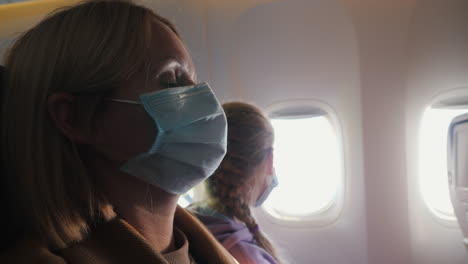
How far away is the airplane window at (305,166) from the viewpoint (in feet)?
10.6

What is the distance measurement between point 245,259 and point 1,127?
1245 mm

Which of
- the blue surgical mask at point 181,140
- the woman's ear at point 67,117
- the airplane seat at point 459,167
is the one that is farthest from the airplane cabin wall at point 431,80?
the woman's ear at point 67,117

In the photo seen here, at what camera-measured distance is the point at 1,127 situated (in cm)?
107

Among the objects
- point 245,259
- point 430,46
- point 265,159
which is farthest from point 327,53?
point 245,259

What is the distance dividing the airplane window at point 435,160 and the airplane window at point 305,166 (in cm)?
64

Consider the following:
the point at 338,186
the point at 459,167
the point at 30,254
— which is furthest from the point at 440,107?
the point at 30,254

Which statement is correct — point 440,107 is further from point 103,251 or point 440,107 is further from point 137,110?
point 103,251

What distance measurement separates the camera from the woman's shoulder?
0.87m

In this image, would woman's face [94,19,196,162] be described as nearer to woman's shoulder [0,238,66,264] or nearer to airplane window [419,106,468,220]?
woman's shoulder [0,238,66,264]

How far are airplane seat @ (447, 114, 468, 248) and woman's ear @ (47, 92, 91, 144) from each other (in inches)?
79.2

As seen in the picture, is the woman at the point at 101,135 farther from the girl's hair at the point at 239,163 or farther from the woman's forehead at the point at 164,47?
the girl's hair at the point at 239,163

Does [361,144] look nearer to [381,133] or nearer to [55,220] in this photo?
[381,133]

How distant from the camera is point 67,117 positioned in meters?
1.05

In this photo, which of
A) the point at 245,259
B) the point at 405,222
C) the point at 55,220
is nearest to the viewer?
the point at 55,220
